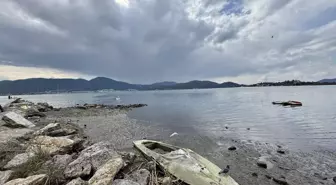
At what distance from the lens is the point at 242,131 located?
18750mm

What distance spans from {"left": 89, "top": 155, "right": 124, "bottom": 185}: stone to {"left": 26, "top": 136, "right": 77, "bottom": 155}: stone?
2.84m

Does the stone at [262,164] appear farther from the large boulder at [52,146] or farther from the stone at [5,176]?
the stone at [5,176]

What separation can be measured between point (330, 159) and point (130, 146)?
35.5 ft

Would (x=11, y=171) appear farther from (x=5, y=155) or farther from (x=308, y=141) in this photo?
(x=308, y=141)

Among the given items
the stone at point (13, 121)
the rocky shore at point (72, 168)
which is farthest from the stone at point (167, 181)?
the stone at point (13, 121)

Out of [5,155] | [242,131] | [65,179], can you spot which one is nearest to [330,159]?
[242,131]

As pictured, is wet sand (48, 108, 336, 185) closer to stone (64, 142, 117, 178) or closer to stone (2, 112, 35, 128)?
stone (2, 112, 35, 128)

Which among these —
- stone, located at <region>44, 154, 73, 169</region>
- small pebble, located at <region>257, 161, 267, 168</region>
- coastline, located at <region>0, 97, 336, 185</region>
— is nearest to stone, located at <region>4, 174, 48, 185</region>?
stone, located at <region>44, 154, 73, 169</region>

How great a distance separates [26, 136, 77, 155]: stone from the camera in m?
7.65

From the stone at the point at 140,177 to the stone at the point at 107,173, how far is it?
431 millimetres

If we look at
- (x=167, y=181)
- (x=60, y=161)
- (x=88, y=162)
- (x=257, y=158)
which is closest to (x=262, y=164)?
(x=257, y=158)

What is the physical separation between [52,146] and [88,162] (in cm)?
267

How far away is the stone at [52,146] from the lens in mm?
7648

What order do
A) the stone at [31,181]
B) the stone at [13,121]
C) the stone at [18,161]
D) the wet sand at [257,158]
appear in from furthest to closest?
A: the stone at [13,121] < the wet sand at [257,158] < the stone at [18,161] < the stone at [31,181]
